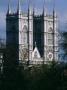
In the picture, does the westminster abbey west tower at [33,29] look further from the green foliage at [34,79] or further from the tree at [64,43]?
the tree at [64,43]

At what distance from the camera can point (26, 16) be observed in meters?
115

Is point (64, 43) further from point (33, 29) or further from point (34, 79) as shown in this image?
point (33, 29)

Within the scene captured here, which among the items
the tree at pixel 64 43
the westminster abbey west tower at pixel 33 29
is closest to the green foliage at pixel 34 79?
the tree at pixel 64 43

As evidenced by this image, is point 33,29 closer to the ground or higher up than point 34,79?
higher up

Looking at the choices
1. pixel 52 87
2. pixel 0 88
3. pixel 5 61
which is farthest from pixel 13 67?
pixel 52 87

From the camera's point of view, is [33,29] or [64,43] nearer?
[64,43]

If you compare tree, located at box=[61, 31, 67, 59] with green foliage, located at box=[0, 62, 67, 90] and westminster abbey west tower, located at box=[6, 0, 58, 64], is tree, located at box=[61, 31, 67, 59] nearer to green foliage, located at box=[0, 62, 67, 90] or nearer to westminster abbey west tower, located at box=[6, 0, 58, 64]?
green foliage, located at box=[0, 62, 67, 90]

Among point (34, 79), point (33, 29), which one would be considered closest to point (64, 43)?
point (34, 79)

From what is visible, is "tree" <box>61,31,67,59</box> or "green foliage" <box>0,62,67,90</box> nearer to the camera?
"tree" <box>61,31,67,59</box>

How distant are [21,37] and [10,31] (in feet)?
10.4

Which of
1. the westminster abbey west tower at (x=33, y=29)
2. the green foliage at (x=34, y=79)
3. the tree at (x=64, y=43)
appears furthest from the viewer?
the westminster abbey west tower at (x=33, y=29)

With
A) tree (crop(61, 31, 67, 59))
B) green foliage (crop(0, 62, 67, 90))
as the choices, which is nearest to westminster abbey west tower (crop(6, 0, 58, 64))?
green foliage (crop(0, 62, 67, 90))

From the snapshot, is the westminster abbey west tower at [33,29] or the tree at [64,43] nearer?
the tree at [64,43]

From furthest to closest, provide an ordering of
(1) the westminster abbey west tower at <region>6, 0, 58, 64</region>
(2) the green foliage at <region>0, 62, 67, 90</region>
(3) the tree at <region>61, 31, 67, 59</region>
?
1. (1) the westminster abbey west tower at <region>6, 0, 58, 64</region>
2. (2) the green foliage at <region>0, 62, 67, 90</region>
3. (3) the tree at <region>61, 31, 67, 59</region>
